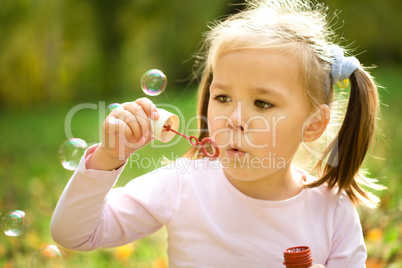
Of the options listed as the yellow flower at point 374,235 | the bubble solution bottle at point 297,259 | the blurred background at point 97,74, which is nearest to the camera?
the bubble solution bottle at point 297,259

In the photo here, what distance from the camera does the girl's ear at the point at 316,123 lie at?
5.67 ft

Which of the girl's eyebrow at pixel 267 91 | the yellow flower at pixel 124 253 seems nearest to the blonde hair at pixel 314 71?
the girl's eyebrow at pixel 267 91

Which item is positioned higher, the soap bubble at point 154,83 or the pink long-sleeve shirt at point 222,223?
the soap bubble at point 154,83

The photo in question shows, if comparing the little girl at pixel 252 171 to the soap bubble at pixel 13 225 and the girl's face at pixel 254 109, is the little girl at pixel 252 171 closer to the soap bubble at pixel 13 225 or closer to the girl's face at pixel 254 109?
the girl's face at pixel 254 109

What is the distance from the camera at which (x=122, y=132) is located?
1.41 m

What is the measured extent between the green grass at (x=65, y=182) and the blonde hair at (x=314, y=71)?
0.63 feet

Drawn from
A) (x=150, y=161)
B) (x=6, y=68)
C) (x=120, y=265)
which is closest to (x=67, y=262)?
(x=120, y=265)

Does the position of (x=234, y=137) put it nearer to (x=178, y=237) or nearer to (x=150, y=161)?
(x=178, y=237)

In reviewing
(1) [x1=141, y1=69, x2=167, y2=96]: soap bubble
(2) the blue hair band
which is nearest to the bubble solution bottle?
(2) the blue hair band

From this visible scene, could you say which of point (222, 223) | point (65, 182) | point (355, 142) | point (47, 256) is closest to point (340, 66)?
point (355, 142)

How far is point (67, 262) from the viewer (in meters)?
2.32

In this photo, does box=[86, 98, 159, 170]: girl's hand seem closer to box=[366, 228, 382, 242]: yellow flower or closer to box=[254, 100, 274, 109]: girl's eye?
box=[254, 100, 274, 109]: girl's eye

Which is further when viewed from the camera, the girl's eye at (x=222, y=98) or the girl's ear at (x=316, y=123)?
the girl's ear at (x=316, y=123)

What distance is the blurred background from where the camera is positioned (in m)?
3.00
